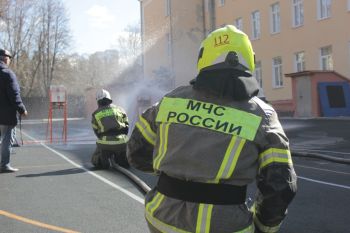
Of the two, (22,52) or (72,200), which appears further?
(22,52)

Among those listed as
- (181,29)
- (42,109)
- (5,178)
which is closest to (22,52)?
(42,109)

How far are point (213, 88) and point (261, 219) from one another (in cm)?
62

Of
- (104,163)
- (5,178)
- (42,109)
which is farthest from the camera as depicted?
(42,109)

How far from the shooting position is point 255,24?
34062mm

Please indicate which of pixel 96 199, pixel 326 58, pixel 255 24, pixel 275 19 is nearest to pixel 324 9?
pixel 326 58

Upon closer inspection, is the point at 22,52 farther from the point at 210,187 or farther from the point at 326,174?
the point at 210,187

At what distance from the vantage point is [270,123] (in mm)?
2270

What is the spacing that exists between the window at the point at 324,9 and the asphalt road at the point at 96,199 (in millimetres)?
17304

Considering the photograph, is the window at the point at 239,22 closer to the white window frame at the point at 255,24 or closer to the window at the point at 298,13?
the white window frame at the point at 255,24

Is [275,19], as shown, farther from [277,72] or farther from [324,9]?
[324,9]

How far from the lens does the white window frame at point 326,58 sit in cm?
2644

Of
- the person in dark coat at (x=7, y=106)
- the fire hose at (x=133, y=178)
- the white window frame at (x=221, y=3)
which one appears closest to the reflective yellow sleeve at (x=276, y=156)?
the fire hose at (x=133, y=178)

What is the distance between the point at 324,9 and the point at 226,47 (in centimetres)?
2631

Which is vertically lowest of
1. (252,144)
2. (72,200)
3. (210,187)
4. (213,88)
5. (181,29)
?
(72,200)
